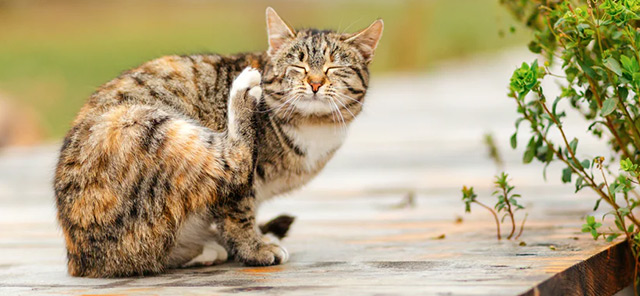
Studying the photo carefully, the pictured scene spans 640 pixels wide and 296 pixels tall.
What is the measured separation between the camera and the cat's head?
2.52m

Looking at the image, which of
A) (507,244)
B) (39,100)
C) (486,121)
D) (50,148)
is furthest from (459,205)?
(39,100)

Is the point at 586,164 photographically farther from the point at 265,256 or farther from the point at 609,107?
the point at 265,256

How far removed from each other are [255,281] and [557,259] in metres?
0.80

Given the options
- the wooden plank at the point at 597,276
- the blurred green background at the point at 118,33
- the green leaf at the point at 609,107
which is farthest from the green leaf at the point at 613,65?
the blurred green background at the point at 118,33

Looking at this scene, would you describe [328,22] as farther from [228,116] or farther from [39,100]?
[228,116]

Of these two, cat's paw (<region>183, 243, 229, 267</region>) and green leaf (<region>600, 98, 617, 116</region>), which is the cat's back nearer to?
cat's paw (<region>183, 243, 229, 267</region>)

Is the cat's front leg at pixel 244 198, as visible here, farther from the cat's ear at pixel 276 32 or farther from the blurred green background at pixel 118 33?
the blurred green background at pixel 118 33

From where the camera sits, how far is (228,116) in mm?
2453

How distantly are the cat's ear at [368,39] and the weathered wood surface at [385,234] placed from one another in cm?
38

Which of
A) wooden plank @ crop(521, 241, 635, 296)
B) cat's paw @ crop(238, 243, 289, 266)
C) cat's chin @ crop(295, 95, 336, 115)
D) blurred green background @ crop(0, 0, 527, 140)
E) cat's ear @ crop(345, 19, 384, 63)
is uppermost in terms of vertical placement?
blurred green background @ crop(0, 0, 527, 140)

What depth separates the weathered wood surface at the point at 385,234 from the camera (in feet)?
6.77

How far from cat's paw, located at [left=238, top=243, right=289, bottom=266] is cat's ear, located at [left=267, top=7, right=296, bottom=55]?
65 centimetres

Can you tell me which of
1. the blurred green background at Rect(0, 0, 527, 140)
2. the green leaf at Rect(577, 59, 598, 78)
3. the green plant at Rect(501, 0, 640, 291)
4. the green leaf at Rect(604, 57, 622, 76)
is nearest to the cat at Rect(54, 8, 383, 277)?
the green plant at Rect(501, 0, 640, 291)

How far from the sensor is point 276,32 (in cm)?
268
